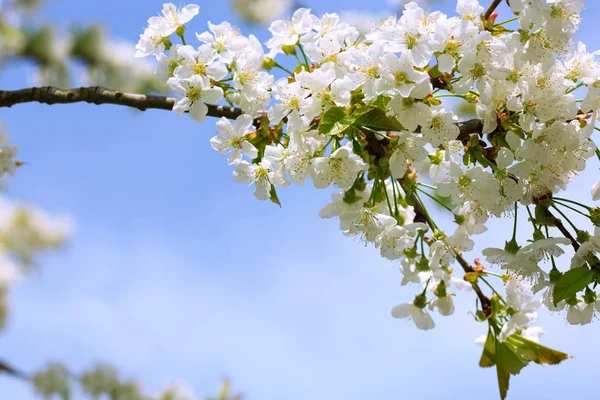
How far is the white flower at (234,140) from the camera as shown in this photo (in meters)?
0.99

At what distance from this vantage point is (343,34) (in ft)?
3.16

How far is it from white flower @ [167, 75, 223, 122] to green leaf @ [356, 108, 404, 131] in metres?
0.27

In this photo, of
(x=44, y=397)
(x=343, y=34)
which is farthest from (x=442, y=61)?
(x=44, y=397)

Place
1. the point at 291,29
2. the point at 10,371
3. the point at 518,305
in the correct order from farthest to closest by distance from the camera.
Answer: the point at 10,371 < the point at 518,305 < the point at 291,29

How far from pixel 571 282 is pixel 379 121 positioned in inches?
15.3

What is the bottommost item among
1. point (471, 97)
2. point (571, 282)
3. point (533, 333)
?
point (571, 282)

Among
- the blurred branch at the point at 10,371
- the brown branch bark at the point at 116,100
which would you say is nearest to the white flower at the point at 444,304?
the brown branch bark at the point at 116,100

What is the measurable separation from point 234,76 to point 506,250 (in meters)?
0.58

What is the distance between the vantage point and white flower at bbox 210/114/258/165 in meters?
0.99

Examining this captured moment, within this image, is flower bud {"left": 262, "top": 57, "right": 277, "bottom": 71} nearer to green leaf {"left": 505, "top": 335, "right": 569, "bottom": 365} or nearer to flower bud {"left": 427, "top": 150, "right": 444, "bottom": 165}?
flower bud {"left": 427, "top": 150, "right": 444, "bottom": 165}

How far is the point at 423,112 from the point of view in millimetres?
875

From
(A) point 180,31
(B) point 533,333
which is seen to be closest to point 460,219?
(B) point 533,333

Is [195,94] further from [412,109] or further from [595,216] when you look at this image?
[595,216]

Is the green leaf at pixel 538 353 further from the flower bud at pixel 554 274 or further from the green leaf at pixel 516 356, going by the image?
the flower bud at pixel 554 274
